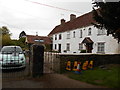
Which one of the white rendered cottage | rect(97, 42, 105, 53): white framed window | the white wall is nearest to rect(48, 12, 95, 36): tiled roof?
the white rendered cottage

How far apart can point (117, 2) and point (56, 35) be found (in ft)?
85.0

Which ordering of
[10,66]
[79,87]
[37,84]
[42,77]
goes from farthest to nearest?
[10,66]
[42,77]
[37,84]
[79,87]

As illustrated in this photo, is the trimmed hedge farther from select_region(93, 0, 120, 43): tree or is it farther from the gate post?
select_region(93, 0, 120, 43): tree

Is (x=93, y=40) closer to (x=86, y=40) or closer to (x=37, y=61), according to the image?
(x=86, y=40)

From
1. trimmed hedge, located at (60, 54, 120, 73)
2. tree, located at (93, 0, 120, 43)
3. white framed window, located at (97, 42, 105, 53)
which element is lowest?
trimmed hedge, located at (60, 54, 120, 73)

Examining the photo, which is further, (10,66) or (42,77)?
(10,66)

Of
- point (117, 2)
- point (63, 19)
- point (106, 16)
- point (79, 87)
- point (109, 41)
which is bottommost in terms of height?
point (79, 87)

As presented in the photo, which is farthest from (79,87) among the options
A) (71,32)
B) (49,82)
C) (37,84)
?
(71,32)

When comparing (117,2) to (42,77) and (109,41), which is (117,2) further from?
(109,41)

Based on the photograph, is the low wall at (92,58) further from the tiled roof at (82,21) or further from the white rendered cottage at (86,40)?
the tiled roof at (82,21)

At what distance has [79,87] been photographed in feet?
18.4

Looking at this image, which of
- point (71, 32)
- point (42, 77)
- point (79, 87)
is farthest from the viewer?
point (71, 32)

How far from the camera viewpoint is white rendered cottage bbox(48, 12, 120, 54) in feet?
59.9

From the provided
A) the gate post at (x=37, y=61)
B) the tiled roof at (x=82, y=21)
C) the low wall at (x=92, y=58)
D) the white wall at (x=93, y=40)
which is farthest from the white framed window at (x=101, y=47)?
the gate post at (x=37, y=61)
